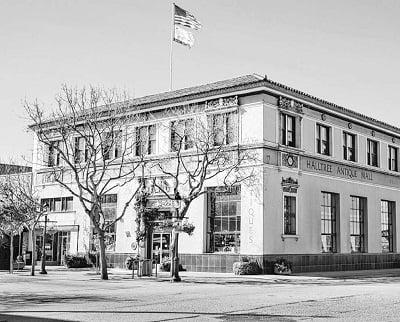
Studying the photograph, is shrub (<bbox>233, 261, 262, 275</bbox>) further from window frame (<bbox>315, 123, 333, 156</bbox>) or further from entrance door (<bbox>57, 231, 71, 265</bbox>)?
entrance door (<bbox>57, 231, 71, 265</bbox>)

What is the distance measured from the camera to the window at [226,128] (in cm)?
3272

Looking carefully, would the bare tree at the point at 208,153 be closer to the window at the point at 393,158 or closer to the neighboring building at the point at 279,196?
the neighboring building at the point at 279,196

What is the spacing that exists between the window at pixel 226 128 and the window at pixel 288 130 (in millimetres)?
2707

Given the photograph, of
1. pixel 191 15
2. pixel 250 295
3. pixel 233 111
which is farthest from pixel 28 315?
pixel 191 15

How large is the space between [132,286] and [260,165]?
11.1 metres

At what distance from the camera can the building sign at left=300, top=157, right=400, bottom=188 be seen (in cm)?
3481

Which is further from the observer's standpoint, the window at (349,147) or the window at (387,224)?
the window at (387,224)

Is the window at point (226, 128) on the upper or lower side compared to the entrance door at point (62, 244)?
upper

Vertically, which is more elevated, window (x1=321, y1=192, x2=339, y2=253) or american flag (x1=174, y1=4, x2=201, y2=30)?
american flag (x1=174, y1=4, x2=201, y2=30)

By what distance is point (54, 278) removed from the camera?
91.6 ft

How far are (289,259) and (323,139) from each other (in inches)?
321

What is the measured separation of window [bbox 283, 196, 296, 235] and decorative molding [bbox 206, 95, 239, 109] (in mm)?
5919

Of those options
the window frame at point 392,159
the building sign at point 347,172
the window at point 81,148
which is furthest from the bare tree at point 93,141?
the window frame at point 392,159

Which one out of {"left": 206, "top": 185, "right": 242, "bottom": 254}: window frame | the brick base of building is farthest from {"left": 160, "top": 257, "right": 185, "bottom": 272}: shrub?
{"left": 206, "top": 185, "right": 242, "bottom": 254}: window frame
